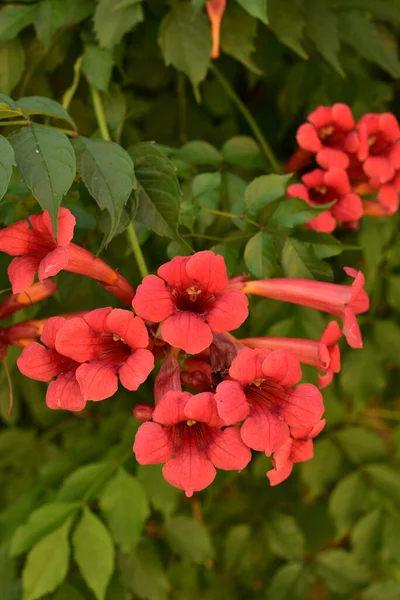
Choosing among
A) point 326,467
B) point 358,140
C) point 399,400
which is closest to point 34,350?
point 358,140

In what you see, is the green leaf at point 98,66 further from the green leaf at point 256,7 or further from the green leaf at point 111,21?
the green leaf at point 256,7

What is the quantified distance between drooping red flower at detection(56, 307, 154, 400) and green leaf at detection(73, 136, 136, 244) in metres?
0.15

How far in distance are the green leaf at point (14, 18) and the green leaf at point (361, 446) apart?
1667 mm

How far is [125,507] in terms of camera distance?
1.66 meters

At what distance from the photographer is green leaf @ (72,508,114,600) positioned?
1.55 m

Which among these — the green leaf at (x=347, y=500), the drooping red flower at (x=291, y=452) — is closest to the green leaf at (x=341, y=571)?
the green leaf at (x=347, y=500)

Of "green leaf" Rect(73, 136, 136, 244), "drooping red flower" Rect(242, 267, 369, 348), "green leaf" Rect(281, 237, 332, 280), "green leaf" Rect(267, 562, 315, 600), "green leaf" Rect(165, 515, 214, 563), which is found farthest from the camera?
"green leaf" Rect(267, 562, 315, 600)

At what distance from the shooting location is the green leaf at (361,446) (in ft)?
7.02

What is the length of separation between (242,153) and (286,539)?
1386 millimetres

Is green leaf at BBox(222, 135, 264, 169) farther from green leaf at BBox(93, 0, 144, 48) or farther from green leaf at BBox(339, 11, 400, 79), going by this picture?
green leaf at BBox(339, 11, 400, 79)

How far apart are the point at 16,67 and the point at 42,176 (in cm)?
84

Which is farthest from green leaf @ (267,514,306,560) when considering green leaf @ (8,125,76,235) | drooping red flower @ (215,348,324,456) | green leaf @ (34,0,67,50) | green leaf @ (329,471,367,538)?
green leaf @ (34,0,67,50)

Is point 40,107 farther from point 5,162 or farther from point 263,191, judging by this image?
point 263,191

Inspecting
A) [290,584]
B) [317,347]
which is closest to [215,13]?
[317,347]
